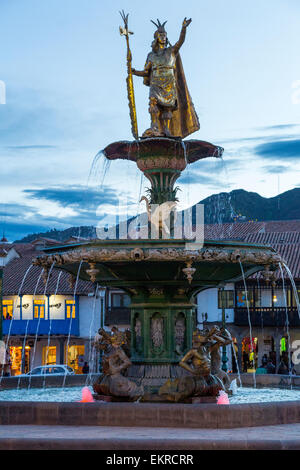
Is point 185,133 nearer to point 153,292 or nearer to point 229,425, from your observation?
point 153,292

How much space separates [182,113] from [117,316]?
3357cm

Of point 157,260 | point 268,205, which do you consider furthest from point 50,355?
point 268,205

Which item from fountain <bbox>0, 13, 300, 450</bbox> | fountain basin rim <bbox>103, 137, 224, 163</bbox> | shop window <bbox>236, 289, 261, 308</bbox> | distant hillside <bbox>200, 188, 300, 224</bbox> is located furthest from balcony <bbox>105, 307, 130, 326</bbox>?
distant hillside <bbox>200, 188, 300, 224</bbox>

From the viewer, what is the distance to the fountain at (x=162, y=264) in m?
14.4

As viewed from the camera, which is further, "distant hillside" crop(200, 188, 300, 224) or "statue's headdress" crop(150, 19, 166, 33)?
"distant hillside" crop(200, 188, 300, 224)

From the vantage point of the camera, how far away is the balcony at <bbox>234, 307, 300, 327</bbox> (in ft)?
158

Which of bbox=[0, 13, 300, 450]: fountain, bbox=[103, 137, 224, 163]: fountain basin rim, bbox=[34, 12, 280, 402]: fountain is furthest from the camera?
bbox=[103, 137, 224, 163]: fountain basin rim

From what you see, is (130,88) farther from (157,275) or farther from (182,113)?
(157,275)

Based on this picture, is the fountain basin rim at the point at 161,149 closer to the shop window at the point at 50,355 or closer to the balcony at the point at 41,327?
the balcony at the point at 41,327

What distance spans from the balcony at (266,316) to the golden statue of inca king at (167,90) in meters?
31.9

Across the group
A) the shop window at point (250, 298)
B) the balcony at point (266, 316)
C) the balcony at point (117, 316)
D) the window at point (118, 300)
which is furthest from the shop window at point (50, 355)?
the shop window at point (250, 298)

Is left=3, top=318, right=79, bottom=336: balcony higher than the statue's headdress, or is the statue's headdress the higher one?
the statue's headdress

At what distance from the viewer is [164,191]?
55.1 feet

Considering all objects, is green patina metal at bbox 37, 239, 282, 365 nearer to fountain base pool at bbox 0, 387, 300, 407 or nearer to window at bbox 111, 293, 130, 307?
fountain base pool at bbox 0, 387, 300, 407
